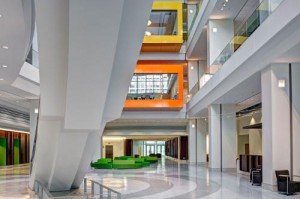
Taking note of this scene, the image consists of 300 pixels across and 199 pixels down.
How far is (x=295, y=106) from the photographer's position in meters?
12.4

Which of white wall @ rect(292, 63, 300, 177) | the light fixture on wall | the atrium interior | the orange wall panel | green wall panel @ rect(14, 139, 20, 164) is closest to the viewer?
the atrium interior

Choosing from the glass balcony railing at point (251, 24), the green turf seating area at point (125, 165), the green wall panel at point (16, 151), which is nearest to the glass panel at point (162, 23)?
the green turf seating area at point (125, 165)

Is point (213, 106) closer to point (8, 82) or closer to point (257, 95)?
point (257, 95)

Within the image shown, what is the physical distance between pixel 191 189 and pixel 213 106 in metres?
10.1

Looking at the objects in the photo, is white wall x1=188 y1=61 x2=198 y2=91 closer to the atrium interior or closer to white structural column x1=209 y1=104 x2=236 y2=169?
the atrium interior

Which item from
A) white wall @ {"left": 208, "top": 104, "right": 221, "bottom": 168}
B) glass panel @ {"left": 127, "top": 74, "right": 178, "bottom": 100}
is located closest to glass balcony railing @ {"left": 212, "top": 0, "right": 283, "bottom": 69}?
white wall @ {"left": 208, "top": 104, "right": 221, "bottom": 168}

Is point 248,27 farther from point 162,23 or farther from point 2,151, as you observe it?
point 2,151

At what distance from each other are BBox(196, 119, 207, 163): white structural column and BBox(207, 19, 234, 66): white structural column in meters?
10.4

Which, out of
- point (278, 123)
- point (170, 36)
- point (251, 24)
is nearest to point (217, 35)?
point (170, 36)

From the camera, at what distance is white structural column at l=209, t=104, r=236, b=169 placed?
2195cm

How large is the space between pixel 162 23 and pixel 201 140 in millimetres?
9766

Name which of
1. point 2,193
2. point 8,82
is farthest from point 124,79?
point 8,82

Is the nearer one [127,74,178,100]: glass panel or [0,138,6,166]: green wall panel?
[127,74,178,100]: glass panel

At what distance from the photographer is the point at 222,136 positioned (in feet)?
72.5
